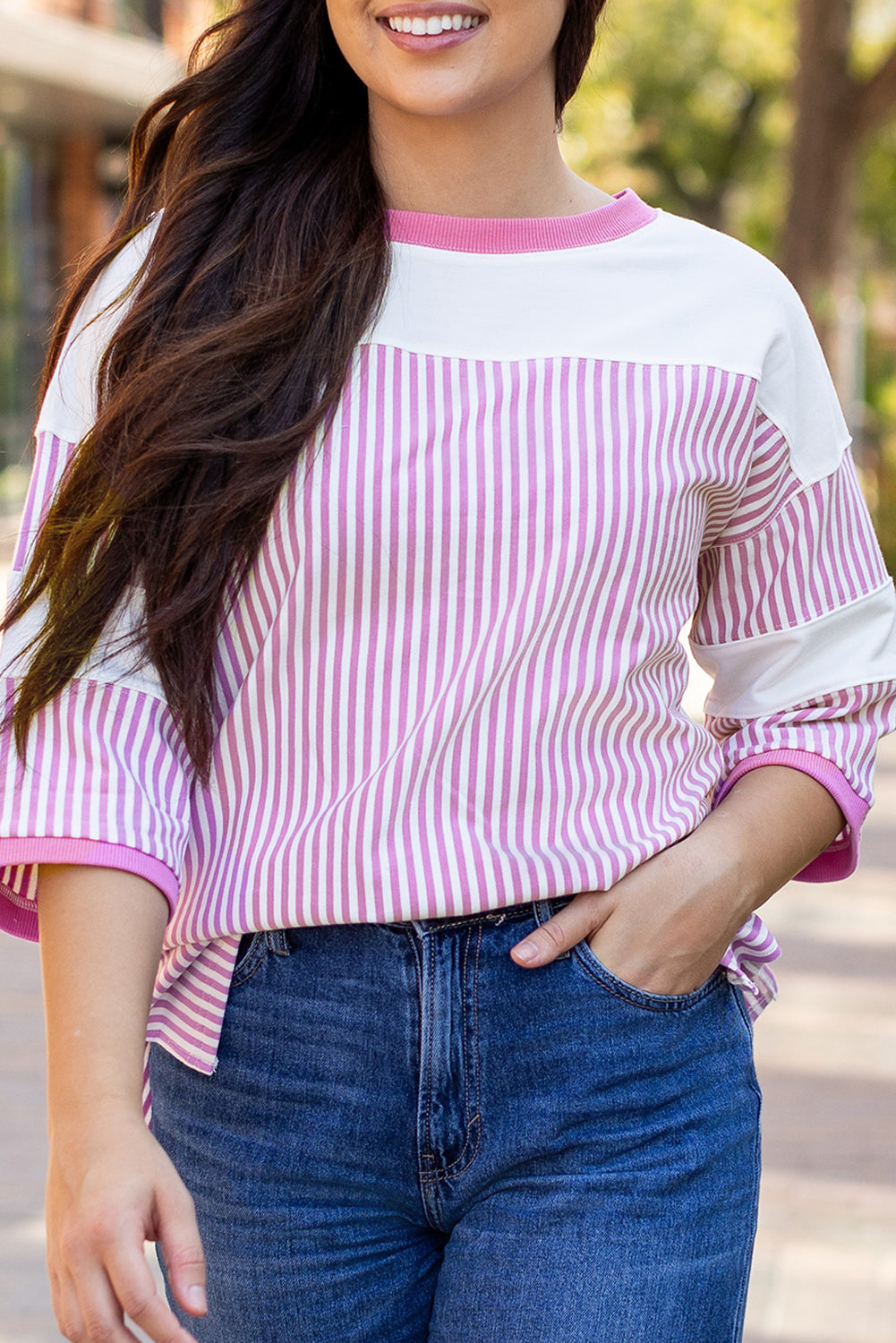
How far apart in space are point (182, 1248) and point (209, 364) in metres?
0.68

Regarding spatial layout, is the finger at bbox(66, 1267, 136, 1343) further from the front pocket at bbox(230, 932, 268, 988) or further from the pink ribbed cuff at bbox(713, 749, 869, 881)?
the pink ribbed cuff at bbox(713, 749, 869, 881)

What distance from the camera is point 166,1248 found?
1271mm

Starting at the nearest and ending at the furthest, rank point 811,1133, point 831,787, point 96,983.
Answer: point 96,983
point 831,787
point 811,1133

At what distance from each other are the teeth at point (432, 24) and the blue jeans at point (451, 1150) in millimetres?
725

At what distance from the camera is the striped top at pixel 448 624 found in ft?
4.79

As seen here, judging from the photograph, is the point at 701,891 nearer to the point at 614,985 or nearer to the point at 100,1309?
the point at 614,985

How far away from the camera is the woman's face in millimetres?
1538

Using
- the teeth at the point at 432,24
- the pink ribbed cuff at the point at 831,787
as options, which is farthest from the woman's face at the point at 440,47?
the pink ribbed cuff at the point at 831,787

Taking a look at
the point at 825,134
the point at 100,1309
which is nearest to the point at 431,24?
the point at 100,1309

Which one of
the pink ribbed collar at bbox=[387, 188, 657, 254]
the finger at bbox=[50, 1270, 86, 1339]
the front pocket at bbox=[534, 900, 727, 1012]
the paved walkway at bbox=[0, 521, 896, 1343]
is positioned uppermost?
the pink ribbed collar at bbox=[387, 188, 657, 254]

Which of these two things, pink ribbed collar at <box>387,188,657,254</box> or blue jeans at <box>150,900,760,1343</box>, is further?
pink ribbed collar at <box>387,188,657,254</box>

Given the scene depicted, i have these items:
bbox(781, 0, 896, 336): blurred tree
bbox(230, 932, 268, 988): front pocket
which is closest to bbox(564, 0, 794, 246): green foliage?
bbox(781, 0, 896, 336): blurred tree

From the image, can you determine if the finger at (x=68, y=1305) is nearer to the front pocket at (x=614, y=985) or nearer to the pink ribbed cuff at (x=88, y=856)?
the pink ribbed cuff at (x=88, y=856)

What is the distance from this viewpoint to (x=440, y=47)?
5.05ft
